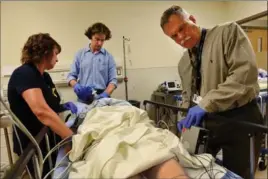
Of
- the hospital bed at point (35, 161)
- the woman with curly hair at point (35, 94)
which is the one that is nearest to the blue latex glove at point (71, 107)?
the woman with curly hair at point (35, 94)

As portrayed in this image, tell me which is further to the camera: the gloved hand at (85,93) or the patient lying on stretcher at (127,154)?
the gloved hand at (85,93)

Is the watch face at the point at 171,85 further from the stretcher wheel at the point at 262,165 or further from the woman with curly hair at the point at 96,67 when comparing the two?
the stretcher wheel at the point at 262,165

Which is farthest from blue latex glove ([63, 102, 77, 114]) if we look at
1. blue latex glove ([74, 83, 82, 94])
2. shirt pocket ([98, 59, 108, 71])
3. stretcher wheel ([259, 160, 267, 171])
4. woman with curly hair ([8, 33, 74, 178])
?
stretcher wheel ([259, 160, 267, 171])

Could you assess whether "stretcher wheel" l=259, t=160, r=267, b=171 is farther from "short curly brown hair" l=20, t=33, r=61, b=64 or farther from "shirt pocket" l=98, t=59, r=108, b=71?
"short curly brown hair" l=20, t=33, r=61, b=64

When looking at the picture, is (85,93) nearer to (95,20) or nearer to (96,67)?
(96,67)

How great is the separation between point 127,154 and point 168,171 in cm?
16

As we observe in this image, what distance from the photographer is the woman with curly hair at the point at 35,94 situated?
113 cm

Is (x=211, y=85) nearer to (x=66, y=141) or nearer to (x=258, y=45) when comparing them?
(x=66, y=141)

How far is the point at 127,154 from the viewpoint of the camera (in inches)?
32.4

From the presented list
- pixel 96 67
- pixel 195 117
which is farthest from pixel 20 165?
pixel 96 67

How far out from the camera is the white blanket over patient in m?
0.77

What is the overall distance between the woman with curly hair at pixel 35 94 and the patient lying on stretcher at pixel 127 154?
0.73 feet

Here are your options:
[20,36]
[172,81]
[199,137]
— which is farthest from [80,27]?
[199,137]

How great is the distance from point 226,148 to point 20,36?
244cm
